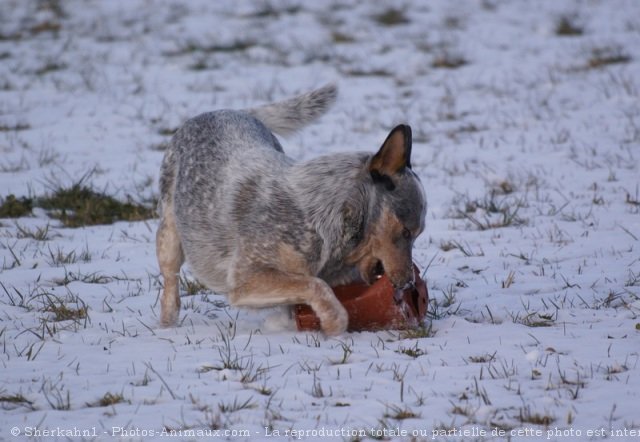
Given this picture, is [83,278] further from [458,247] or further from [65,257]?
[458,247]

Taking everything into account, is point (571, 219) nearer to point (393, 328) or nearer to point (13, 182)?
point (393, 328)

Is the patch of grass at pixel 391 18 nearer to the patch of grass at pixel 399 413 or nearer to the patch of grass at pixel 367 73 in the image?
the patch of grass at pixel 367 73

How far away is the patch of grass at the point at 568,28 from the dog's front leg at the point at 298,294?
9848mm

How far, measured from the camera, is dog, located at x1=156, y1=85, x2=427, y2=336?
4.51m

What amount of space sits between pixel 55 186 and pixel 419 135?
3634 millimetres

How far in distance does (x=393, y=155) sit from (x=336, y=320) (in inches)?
32.2

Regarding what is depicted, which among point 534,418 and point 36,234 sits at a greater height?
point 534,418

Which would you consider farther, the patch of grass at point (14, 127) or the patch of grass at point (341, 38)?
the patch of grass at point (341, 38)

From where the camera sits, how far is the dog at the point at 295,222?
4.51 metres

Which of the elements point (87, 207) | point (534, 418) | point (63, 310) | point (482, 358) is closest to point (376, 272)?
point (482, 358)

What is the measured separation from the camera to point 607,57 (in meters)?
11.7

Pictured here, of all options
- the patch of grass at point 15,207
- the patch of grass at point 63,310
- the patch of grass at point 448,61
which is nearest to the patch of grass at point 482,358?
the patch of grass at point 63,310

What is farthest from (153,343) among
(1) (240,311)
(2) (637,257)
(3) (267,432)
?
(2) (637,257)

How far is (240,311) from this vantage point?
5309 mm
